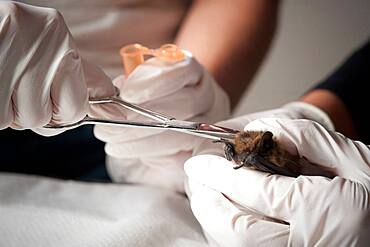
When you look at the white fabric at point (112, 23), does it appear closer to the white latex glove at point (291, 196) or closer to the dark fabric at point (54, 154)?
the dark fabric at point (54, 154)

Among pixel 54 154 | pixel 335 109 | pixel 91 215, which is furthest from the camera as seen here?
pixel 54 154

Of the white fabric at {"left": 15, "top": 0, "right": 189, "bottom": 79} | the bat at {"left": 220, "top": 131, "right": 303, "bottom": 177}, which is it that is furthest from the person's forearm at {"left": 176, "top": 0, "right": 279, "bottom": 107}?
the bat at {"left": 220, "top": 131, "right": 303, "bottom": 177}

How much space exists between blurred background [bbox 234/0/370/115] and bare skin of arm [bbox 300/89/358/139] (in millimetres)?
595

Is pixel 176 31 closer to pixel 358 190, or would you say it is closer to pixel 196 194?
pixel 196 194

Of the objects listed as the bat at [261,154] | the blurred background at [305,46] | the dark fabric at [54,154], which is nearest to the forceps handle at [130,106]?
the bat at [261,154]

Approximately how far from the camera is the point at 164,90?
0.69m

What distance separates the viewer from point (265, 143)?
1.72ft

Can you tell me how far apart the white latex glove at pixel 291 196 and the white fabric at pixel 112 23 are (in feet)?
1.34

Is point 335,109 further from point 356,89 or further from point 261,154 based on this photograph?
point 261,154

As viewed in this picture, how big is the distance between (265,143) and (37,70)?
27cm

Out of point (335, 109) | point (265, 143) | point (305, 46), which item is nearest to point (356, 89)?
point (335, 109)

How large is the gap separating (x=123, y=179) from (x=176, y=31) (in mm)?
378

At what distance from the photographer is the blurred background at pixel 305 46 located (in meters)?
1.41

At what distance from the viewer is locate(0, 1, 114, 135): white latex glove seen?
0.51 m
